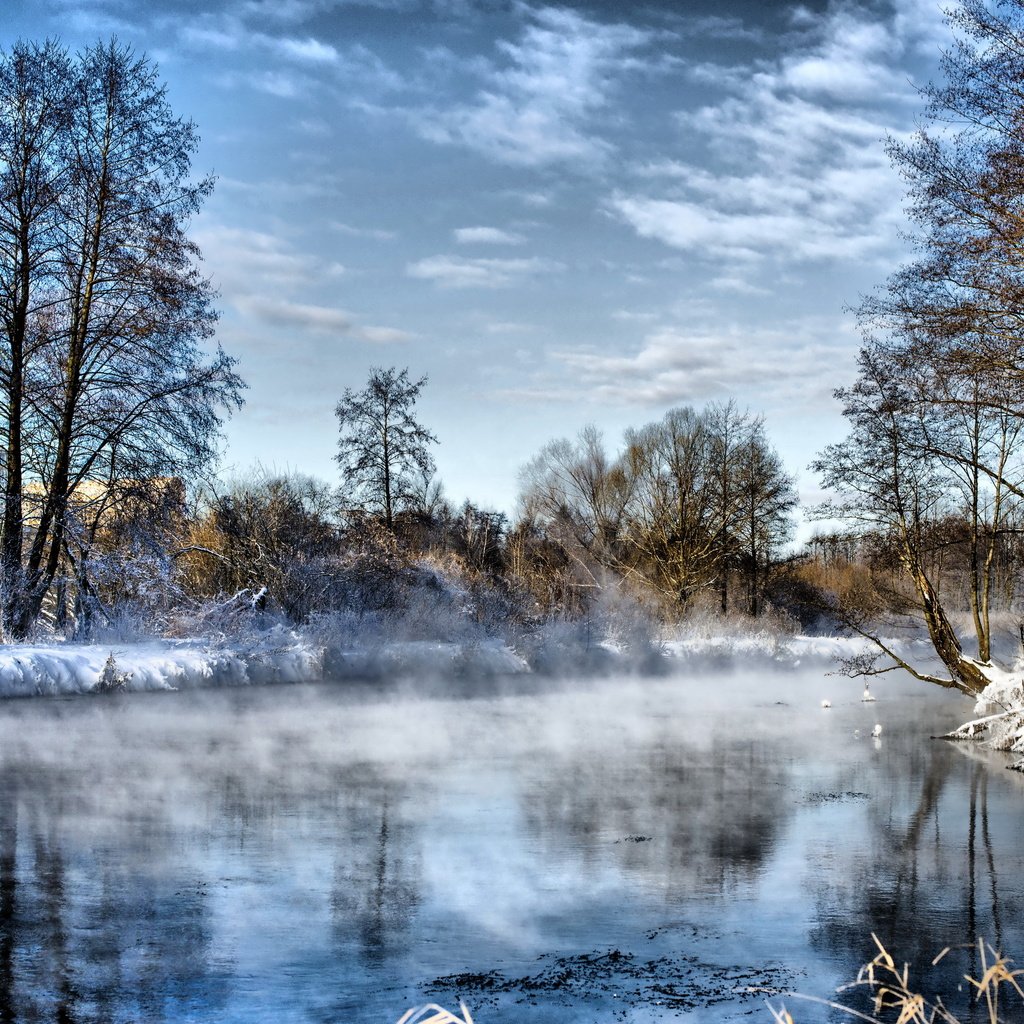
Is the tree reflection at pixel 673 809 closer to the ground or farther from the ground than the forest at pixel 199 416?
closer to the ground

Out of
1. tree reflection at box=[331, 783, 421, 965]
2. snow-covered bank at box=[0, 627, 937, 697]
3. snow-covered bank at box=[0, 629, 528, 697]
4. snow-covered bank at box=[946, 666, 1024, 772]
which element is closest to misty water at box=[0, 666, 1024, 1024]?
tree reflection at box=[331, 783, 421, 965]

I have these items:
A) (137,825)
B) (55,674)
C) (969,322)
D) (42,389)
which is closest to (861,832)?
(137,825)

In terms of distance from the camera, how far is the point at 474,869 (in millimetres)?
7805

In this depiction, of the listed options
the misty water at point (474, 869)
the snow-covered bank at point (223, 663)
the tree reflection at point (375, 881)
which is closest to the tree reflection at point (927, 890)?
the misty water at point (474, 869)

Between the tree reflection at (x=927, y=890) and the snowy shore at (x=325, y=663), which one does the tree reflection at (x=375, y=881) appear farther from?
the snowy shore at (x=325, y=663)

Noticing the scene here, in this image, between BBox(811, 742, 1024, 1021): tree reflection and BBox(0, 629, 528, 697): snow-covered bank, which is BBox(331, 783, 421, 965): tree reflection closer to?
BBox(811, 742, 1024, 1021): tree reflection

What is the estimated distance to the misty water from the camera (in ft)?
17.8

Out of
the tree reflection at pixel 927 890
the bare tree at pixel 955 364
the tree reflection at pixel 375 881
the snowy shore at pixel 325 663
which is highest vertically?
the bare tree at pixel 955 364

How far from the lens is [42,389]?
19938 millimetres

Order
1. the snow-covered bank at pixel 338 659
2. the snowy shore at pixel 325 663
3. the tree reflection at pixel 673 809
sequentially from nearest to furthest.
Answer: the tree reflection at pixel 673 809
the snowy shore at pixel 325 663
the snow-covered bank at pixel 338 659

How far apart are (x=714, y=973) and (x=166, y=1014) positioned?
2.62 m

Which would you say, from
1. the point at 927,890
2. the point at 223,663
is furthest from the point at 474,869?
the point at 223,663

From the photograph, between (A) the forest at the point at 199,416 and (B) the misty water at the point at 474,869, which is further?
(A) the forest at the point at 199,416

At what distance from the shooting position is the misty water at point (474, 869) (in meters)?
5.42
